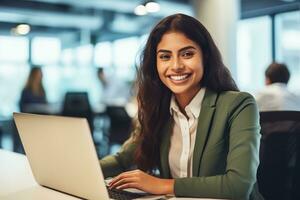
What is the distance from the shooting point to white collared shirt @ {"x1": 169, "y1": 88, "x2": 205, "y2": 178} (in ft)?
5.06

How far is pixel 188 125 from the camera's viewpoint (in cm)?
158

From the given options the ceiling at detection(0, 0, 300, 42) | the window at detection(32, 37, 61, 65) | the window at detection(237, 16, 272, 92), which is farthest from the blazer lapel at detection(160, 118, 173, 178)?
the window at detection(32, 37, 61, 65)

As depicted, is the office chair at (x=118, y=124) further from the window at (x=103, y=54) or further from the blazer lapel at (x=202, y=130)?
the window at (x=103, y=54)

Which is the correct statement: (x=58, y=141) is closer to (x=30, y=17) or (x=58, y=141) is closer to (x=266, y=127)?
(x=266, y=127)

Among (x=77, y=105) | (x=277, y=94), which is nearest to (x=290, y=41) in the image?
(x=277, y=94)

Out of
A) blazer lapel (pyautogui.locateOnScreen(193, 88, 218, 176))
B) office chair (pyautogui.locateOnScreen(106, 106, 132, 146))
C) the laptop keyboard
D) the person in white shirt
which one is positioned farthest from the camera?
office chair (pyautogui.locateOnScreen(106, 106, 132, 146))

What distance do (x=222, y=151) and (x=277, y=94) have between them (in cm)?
260

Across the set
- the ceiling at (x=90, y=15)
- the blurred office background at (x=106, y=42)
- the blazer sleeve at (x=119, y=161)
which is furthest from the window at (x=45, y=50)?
the blazer sleeve at (x=119, y=161)

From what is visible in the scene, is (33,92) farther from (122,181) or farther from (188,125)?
(122,181)

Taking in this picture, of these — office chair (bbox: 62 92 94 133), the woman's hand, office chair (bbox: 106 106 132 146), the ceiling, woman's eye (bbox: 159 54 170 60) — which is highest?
the ceiling

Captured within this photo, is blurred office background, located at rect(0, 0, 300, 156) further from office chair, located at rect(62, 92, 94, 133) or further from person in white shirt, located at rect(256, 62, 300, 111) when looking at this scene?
person in white shirt, located at rect(256, 62, 300, 111)

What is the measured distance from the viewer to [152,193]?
127 cm

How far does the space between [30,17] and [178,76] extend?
316 inches

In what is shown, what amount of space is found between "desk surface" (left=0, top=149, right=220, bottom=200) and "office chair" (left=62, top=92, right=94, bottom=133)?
11.3 feet
